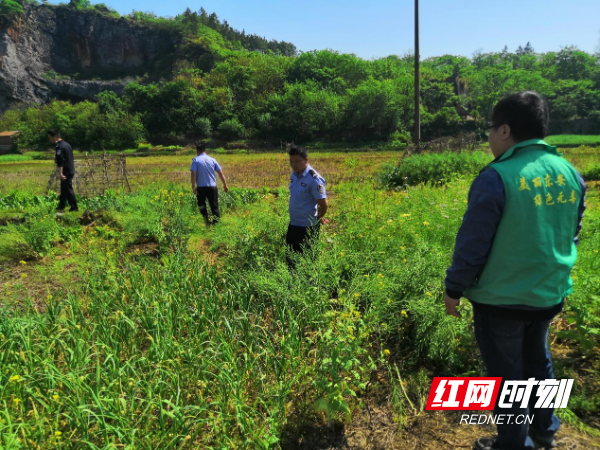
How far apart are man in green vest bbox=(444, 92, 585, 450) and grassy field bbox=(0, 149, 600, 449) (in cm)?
67

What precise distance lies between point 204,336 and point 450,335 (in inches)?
70.5

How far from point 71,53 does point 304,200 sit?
104889mm

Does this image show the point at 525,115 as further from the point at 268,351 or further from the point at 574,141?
the point at 574,141

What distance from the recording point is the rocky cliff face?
6944 centimetres

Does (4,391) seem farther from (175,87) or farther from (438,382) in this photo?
(175,87)

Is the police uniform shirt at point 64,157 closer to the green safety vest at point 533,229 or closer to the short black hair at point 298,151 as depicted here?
the short black hair at point 298,151

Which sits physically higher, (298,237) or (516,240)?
(516,240)

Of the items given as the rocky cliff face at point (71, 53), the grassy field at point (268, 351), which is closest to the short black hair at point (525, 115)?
the grassy field at point (268, 351)

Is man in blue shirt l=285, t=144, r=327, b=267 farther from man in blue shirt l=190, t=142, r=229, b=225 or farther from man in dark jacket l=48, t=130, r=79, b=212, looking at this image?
man in dark jacket l=48, t=130, r=79, b=212

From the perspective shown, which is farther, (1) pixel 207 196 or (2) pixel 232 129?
(2) pixel 232 129

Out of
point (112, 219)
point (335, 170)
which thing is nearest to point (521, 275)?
point (112, 219)

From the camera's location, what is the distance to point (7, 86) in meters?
66.7

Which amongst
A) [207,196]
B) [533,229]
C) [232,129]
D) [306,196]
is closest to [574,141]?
[232,129]

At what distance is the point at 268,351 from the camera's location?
2.26 m
